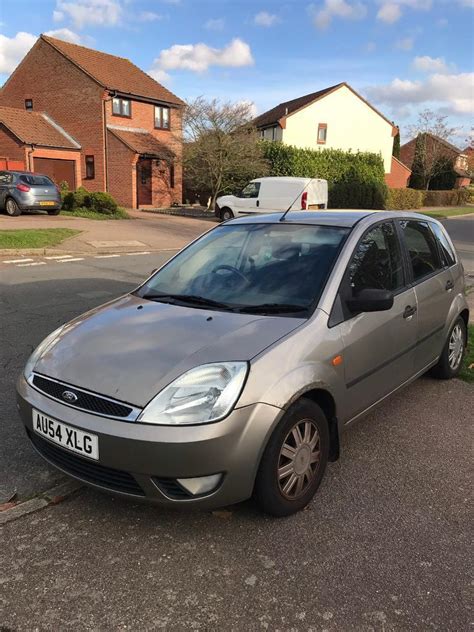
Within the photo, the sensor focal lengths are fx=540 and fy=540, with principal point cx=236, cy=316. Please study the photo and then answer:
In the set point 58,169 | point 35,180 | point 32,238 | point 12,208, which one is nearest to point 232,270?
point 32,238

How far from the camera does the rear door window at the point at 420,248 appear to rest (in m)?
4.12

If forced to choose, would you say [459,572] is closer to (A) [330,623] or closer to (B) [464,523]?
(B) [464,523]

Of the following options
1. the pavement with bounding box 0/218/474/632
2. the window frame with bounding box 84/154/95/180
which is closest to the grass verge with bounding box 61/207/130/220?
the window frame with bounding box 84/154/95/180

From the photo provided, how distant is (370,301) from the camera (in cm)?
314

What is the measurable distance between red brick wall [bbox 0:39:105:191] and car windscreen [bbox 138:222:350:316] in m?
26.4

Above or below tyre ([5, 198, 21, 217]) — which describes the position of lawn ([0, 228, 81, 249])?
below

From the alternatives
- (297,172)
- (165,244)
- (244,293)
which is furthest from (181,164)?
(244,293)

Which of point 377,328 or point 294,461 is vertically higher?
point 377,328

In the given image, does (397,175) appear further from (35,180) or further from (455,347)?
(455,347)

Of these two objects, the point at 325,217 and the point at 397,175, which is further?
the point at 397,175

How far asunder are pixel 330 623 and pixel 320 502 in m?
0.87

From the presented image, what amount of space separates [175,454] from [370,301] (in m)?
1.46

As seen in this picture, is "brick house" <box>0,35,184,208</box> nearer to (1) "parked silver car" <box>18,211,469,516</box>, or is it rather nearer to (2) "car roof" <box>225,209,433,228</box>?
(2) "car roof" <box>225,209,433,228</box>

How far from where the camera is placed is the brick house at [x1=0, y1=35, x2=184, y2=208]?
27.6 m
